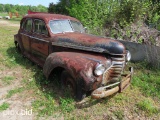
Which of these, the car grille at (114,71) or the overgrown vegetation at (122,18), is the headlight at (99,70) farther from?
the overgrown vegetation at (122,18)

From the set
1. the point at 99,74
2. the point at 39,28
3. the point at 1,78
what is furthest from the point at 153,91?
the point at 1,78

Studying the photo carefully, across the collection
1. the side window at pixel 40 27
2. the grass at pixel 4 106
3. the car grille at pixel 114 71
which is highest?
the side window at pixel 40 27

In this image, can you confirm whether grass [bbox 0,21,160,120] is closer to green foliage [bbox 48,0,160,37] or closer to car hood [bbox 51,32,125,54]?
car hood [bbox 51,32,125,54]

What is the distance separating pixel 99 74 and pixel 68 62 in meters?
0.77

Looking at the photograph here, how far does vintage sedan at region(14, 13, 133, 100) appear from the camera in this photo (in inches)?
139

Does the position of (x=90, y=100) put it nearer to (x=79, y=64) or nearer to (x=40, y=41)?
(x=79, y=64)

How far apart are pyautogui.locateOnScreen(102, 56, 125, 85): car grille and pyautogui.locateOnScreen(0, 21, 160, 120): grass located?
1.71 ft

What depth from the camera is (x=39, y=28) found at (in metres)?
5.44

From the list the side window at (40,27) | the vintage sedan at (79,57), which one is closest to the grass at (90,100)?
the vintage sedan at (79,57)

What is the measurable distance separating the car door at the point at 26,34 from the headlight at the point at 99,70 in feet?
10.7

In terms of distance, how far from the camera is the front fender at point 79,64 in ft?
11.5

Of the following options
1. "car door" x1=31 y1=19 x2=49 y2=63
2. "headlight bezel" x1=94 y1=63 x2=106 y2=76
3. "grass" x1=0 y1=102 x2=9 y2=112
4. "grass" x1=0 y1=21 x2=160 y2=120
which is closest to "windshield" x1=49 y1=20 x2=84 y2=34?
"car door" x1=31 y1=19 x2=49 y2=63

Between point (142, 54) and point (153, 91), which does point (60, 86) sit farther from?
point (142, 54)

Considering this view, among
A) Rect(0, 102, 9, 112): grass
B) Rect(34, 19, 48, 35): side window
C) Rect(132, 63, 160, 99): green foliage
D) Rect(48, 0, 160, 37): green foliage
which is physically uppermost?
Rect(48, 0, 160, 37): green foliage
